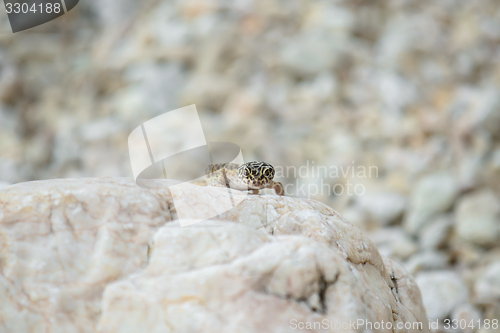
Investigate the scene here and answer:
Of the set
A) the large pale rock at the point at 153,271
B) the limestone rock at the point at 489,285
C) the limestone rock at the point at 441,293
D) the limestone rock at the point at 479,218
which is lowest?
the limestone rock at the point at 489,285

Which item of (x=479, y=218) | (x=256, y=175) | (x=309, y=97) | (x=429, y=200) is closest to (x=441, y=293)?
A: (x=479, y=218)

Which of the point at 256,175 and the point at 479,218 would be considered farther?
the point at 479,218

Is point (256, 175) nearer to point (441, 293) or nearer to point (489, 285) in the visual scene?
point (441, 293)

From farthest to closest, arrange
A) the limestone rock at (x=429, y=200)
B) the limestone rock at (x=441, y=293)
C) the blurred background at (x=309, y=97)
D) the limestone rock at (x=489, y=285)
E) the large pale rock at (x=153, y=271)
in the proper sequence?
the blurred background at (x=309, y=97) → the limestone rock at (x=429, y=200) → the limestone rock at (x=489, y=285) → the limestone rock at (x=441, y=293) → the large pale rock at (x=153, y=271)

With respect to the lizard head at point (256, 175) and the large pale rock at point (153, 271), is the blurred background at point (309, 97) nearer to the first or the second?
the lizard head at point (256, 175)

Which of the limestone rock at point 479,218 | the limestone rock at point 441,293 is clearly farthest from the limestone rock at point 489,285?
the limestone rock at point 479,218

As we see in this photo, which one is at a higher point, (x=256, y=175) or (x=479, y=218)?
(x=256, y=175)
